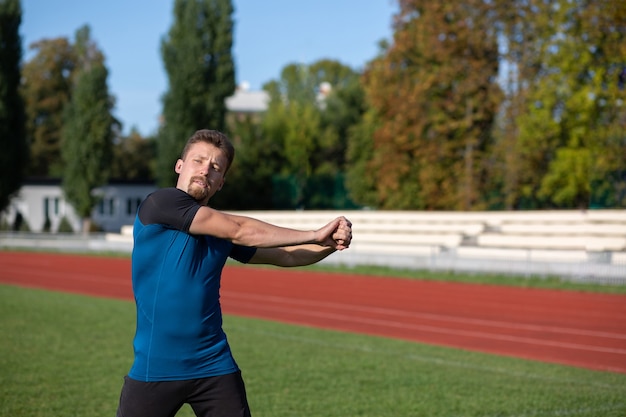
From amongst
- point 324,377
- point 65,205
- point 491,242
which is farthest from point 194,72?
point 324,377

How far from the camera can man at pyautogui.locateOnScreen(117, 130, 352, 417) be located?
3.66 m

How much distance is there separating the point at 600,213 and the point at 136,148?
56663mm

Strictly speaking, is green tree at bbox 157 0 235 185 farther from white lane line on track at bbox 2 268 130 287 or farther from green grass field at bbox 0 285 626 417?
green grass field at bbox 0 285 626 417

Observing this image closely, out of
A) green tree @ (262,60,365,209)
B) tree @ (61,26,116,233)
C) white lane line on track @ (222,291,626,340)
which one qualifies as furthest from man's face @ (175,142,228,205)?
Result: green tree @ (262,60,365,209)

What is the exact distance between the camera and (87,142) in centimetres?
4878

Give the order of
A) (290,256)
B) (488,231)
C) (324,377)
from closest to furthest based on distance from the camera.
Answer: (290,256) → (324,377) → (488,231)

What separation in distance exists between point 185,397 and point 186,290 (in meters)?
0.48

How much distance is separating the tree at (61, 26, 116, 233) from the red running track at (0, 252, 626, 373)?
935 inches

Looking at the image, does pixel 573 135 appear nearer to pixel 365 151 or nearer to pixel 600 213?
pixel 600 213

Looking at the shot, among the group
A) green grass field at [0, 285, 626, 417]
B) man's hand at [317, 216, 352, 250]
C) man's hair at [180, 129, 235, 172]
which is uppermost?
man's hair at [180, 129, 235, 172]

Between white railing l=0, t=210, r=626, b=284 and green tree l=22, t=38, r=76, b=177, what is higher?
green tree l=22, t=38, r=76, b=177

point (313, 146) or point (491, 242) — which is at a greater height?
point (313, 146)

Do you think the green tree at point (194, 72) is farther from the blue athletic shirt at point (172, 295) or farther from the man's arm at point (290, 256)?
the blue athletic shirt at point (172, 295)

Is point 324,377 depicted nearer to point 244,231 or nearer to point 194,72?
point 244,231
